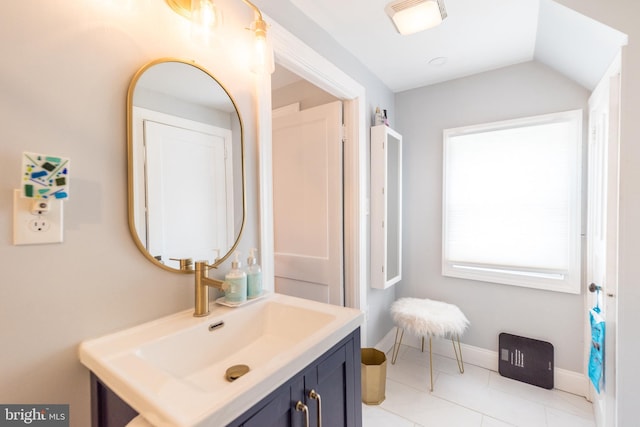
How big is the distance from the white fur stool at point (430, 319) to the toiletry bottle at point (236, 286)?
4.86 feet

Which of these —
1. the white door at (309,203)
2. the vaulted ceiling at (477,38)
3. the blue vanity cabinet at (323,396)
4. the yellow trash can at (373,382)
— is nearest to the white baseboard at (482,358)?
the yellow trash can at (373,382)

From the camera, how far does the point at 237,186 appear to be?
1.25 m

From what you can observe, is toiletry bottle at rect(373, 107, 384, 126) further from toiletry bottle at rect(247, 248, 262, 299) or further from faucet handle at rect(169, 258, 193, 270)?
faucet handle at rect(169, 258, 193, 270)

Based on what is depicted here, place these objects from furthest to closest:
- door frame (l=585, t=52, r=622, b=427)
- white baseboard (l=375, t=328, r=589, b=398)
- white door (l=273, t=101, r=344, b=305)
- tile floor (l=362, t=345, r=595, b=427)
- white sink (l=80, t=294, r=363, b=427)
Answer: white door (l=273, t=101, r=344, b=305) < white baseboard (l=375, t=328, r=589, b=398) < tile floor (l=362, t=345, r=595, b=427) < door frame (l=585, t=52, r=622, b=427) < white sink (l=80, t=294, r=363, b=427)

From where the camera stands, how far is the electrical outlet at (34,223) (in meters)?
0.70

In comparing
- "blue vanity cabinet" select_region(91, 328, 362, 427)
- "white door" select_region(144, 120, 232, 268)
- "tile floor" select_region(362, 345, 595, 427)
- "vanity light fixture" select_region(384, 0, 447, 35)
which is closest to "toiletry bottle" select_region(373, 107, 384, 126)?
"vanity light fixture" select_region(384, 0, 447, 35)

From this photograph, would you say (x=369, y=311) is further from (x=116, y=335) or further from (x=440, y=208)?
(x=116, y=335)

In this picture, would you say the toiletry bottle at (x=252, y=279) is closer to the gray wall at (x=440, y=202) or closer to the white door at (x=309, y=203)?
the white door at (x=309, y=203)

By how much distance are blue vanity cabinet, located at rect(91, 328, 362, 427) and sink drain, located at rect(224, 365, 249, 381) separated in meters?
0.24

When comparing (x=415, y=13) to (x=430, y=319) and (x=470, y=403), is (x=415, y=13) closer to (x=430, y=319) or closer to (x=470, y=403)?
(x=430, y=319)

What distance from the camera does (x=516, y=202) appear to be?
Result: 2.19m

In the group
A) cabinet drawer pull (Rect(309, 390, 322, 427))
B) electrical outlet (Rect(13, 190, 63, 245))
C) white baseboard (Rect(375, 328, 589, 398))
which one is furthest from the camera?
white baseboard (Rect(375, 328, 589, 398))

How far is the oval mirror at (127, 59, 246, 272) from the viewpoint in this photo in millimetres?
941

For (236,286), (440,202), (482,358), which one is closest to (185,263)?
(236,286)
